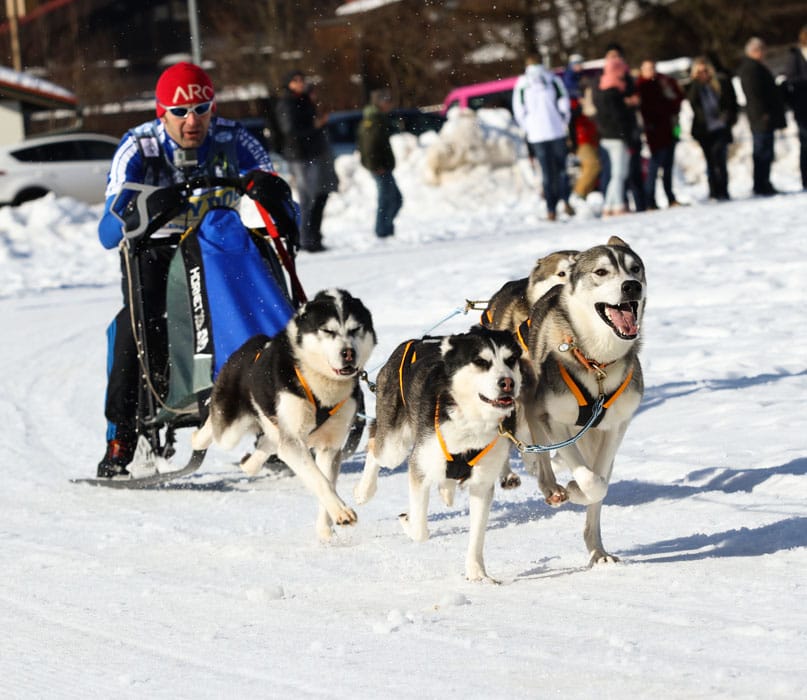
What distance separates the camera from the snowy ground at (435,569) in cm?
329

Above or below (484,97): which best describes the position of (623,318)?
below

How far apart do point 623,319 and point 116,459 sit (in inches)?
107

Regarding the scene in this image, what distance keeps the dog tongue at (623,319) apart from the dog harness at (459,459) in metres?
0.52

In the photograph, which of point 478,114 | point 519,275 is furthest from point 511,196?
point 519,275

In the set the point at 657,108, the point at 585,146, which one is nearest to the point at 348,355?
the point at 657,108

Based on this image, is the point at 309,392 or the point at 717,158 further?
the point at 717,158

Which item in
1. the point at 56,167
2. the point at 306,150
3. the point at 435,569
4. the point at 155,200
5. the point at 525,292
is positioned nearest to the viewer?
the point at 435,569

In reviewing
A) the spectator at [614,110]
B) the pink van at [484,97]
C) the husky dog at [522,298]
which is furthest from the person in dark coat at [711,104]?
the husky dog at [522,298]

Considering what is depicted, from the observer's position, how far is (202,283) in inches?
218

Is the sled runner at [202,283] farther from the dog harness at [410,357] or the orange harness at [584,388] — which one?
the orange harness at [584,388]

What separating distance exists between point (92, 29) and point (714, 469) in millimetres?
35614

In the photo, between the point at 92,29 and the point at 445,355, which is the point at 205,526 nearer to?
the point at 445,355

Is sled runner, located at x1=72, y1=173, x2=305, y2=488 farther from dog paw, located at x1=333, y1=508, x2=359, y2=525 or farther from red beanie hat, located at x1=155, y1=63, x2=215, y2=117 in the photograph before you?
dog paw, located at x1=333, y1=508, x2=359, y2=525

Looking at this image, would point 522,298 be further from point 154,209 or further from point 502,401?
point 154,209
